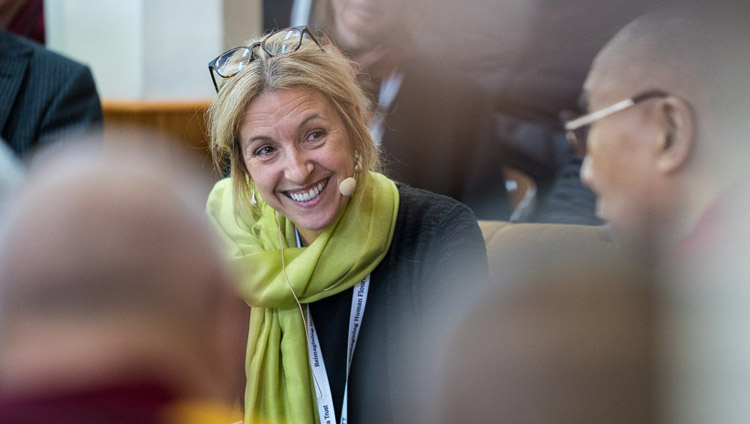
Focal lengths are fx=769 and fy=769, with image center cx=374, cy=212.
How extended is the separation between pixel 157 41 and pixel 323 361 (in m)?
3.15

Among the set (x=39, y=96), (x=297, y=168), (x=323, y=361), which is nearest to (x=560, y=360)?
(x=297, y=168)

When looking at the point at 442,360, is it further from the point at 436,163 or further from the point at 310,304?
the point at 436,163

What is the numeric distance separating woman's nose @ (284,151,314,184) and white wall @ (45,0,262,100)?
2.93 m

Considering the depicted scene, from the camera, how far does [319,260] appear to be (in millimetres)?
1850

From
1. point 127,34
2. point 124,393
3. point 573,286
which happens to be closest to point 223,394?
point 124,393

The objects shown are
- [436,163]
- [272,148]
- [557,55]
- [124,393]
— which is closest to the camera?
[124,393]

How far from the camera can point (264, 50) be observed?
1.76 m

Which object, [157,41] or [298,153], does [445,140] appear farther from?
[157,41]

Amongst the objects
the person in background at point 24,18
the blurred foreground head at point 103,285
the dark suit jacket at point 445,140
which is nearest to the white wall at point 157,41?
the person in background at point 24,18

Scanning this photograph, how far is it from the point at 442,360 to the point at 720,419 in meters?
0.26

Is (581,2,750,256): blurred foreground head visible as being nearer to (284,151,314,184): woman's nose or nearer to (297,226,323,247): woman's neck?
(284,151,314,184): woman's nose

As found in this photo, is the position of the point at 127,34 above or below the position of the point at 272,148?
above

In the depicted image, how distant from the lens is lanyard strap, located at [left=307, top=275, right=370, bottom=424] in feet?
5.94

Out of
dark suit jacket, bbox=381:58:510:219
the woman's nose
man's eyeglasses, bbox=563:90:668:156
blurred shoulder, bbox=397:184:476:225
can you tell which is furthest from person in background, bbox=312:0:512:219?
man's eyeglasses, bbox=563:90:668:156
